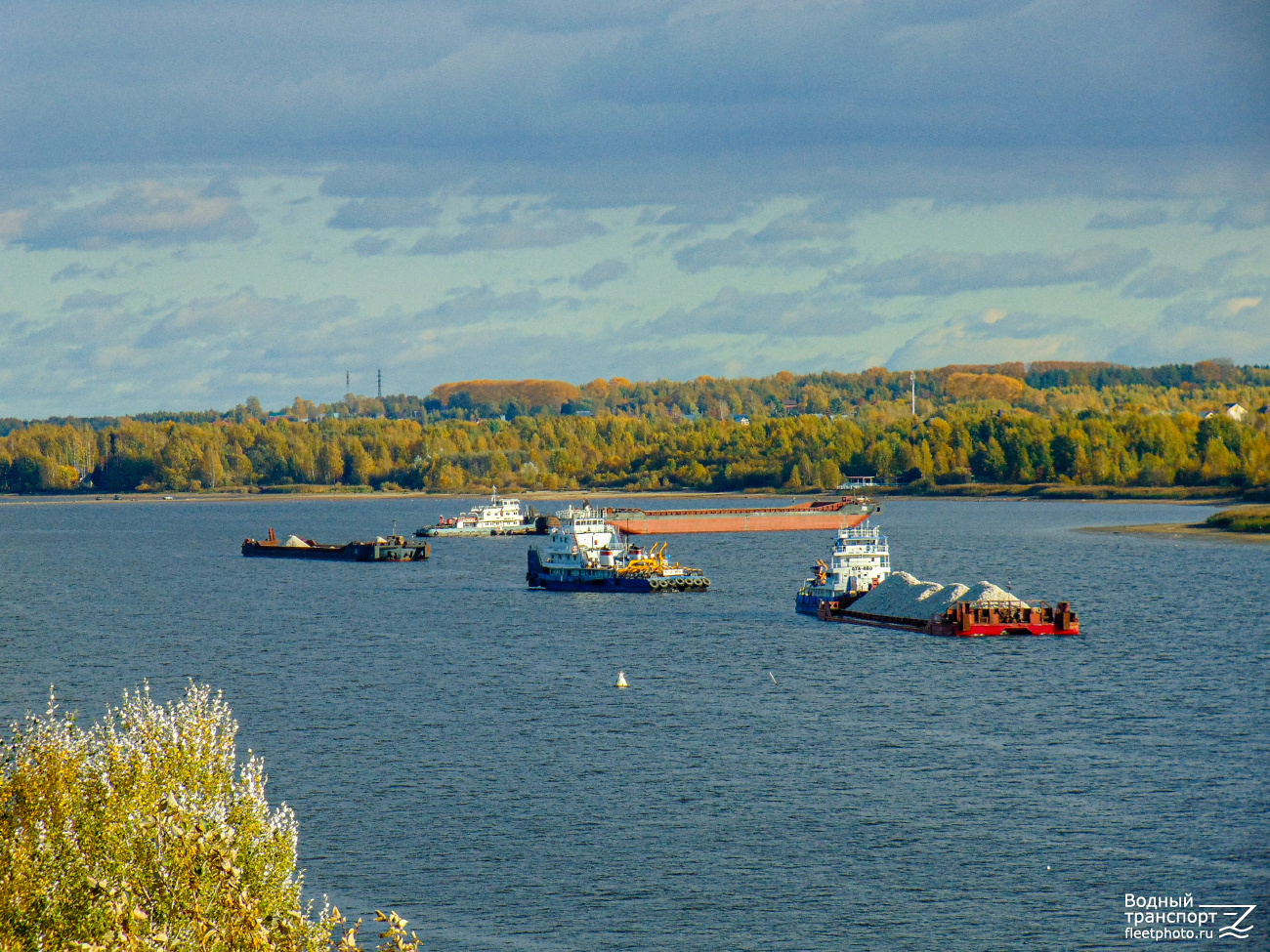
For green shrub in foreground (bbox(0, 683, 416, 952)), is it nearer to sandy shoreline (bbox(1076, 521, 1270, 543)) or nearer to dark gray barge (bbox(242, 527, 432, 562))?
dark gray barge (bbox(242, 527, 432, 562))

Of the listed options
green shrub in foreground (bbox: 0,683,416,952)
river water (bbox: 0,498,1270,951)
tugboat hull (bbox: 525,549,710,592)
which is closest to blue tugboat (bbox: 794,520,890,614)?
river water (bbox: 0,498,1270,951)

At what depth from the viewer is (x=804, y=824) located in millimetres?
44406

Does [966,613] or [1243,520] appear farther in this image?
[1243,520]

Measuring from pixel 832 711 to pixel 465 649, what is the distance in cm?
2953

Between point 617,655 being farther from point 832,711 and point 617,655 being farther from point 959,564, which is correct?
point 959,564

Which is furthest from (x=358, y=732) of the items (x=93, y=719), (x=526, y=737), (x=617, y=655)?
(x=617, y=655)

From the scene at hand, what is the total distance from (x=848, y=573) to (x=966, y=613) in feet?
52.5

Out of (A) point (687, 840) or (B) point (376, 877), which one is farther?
(A) point (687, 840)

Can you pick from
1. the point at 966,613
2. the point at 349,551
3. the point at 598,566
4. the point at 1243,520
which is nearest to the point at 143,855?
the point at 966,613

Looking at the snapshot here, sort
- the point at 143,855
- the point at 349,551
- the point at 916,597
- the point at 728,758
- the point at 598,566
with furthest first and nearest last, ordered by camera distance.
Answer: the point at 349,551
the point at 598,566
the point at 916,597
the point at 728,758
the point at 143,855

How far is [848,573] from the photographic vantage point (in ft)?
335

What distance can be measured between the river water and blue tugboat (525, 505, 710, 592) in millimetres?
7945

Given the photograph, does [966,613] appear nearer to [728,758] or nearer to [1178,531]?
[728,758]

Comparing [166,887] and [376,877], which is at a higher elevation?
[166,887]
